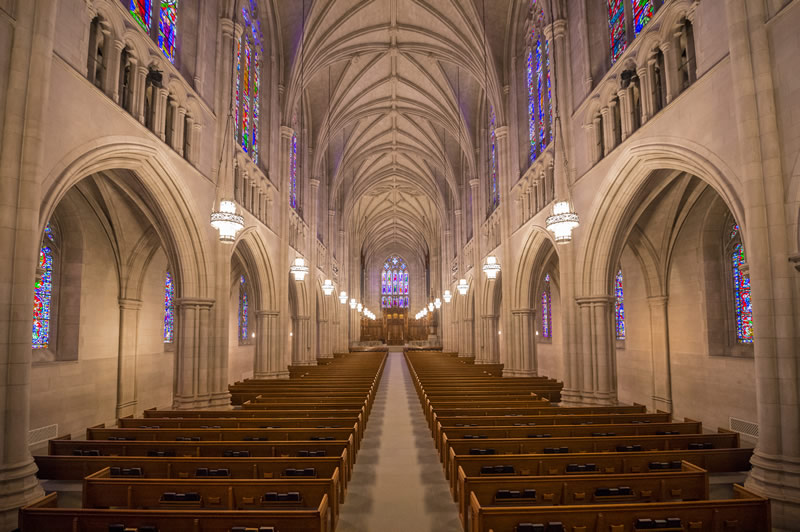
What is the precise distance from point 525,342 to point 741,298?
8047mm

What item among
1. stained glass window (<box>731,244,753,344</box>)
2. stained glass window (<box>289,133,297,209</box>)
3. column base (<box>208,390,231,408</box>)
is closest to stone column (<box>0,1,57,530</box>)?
column base (<box>208,390,231,408</box>)

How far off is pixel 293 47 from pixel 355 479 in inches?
705

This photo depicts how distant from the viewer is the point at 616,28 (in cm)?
1221

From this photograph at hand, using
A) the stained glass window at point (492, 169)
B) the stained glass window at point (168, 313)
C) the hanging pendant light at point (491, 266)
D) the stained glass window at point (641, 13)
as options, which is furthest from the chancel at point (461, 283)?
the hanging pendant light at point (491, 266)

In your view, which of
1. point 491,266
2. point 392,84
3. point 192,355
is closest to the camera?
point 192,355

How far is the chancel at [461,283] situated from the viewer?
19.2ft

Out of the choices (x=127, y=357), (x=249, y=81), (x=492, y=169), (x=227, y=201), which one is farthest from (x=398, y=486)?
(x=492, y=169)

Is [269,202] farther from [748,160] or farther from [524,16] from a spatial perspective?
[748,160]

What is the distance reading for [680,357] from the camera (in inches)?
552

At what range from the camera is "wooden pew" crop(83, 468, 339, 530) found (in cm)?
518

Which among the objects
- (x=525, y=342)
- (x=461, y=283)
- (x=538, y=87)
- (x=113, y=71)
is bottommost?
(x=525, y=342)

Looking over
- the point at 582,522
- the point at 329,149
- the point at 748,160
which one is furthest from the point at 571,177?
the point at 329,149

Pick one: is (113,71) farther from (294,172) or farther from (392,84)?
(392,84)

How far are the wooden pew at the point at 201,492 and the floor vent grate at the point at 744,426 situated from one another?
10822 millimetres
